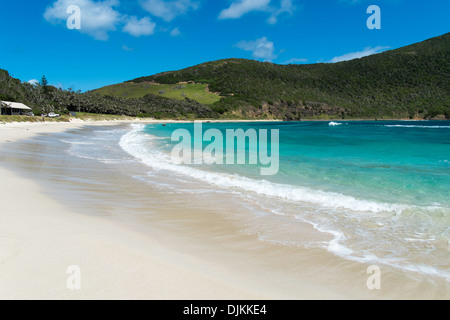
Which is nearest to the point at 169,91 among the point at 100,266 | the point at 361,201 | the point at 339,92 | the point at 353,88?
the point at 339,92

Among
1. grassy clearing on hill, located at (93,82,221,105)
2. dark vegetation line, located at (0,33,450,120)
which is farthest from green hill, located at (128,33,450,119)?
grassy clearing on hill, located at (93,82,221,105)

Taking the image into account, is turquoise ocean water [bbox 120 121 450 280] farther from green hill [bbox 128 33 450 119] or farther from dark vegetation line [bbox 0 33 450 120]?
green hill [bbox 128 33 450 119]

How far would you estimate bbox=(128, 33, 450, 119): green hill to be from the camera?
12231 centimetres

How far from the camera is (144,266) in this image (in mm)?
3373

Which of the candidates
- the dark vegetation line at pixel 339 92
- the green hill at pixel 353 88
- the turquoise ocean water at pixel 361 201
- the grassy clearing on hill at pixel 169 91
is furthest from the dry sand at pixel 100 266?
the grassy clearing on hill at pixel 169 91

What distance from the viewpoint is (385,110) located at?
125750 millimetres

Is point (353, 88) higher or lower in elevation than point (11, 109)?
higher

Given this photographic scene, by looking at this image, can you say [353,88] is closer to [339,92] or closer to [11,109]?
[339,92]

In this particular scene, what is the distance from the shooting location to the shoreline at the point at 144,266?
2867 mm

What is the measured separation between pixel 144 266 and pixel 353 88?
15271 centimetres

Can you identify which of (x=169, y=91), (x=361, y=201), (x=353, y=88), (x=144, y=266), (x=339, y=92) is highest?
(x=353, y=88)

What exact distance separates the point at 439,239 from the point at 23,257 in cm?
620

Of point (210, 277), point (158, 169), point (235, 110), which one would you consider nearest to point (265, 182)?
point (158, 169)
